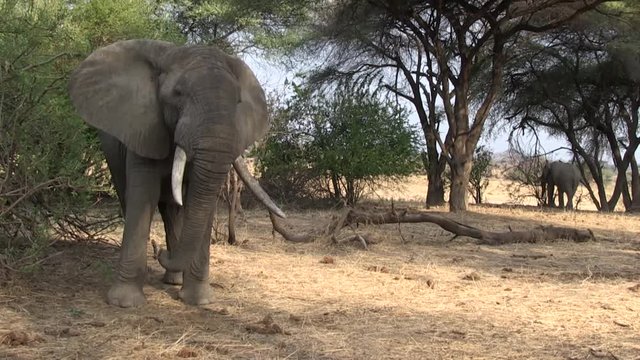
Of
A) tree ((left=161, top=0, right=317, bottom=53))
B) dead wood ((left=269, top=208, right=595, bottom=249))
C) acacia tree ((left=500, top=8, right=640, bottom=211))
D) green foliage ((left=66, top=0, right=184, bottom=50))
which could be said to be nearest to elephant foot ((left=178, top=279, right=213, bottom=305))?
dead wood ((left=269, top=208, right=595, bottom=249))

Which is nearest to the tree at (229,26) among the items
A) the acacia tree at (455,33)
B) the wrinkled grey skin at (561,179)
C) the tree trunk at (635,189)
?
the acacia tree at (455,33)

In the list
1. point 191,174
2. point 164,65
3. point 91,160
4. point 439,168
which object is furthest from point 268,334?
point 439,168

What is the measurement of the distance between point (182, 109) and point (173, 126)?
0.24 m

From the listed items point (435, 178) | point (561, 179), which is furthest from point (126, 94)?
point (561, 179)

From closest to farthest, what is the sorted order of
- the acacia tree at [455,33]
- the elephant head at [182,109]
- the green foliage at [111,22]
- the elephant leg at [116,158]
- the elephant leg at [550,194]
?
the elephant head at [182,109] → the elephant leg at [116,158] → the green foliage at [111,22] → the acacia tree at [455,33] → the elephant leg at [550,194]

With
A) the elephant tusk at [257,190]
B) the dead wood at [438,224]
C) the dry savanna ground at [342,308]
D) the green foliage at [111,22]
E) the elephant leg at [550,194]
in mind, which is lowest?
the dry savanna ground at [342,308]

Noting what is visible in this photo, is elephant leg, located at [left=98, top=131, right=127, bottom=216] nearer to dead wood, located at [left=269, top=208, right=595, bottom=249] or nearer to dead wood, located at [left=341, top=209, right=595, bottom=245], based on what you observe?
dead wood, located at [left=269, top=208, right=595, bottom=249]

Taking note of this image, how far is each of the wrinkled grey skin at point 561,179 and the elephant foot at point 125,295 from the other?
696 inches

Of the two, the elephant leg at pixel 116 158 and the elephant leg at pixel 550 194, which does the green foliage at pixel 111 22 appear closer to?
the elephant leg at pixel 116 158

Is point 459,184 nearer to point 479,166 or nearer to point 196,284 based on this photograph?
point 479,166

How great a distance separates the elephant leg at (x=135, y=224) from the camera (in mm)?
5500

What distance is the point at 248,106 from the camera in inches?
219

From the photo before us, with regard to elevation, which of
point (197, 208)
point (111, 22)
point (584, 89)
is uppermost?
point (584, 89)

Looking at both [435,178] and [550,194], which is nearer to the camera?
[435,178]
